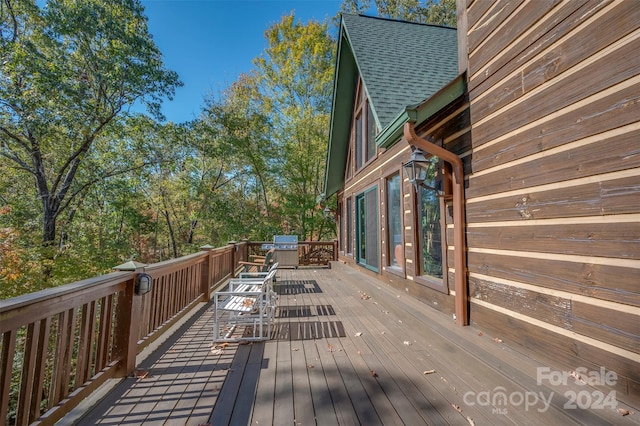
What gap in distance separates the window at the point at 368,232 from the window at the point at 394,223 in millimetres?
537

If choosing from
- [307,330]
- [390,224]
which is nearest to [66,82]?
[390,224]

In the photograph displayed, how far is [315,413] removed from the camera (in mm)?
1766

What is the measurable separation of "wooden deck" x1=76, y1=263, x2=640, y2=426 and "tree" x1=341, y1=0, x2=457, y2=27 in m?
15.1

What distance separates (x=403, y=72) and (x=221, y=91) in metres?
11.6

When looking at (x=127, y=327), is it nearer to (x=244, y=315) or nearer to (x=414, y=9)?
(x=244, y=315)

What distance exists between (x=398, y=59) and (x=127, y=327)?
575 cm

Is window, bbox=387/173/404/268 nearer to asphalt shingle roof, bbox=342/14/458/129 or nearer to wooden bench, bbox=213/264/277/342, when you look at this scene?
asphalt shingle roof, bbox=342/14/458/129

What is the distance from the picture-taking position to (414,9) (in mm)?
14523

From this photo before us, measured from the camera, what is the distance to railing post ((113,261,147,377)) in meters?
2.30

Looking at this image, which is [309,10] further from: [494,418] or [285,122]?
[494,418]

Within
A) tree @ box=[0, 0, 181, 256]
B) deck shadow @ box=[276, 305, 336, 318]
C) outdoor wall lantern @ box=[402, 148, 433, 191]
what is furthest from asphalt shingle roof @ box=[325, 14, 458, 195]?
tree @ box=[0, 0, 181, 256]

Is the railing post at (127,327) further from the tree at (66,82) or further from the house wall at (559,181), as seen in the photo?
the tree at (66,82)

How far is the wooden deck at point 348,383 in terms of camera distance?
172 centimetres

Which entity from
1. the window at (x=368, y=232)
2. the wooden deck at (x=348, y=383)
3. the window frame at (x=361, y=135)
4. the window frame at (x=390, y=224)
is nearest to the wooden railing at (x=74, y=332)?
the wooden deck at (x=348, y=383)
